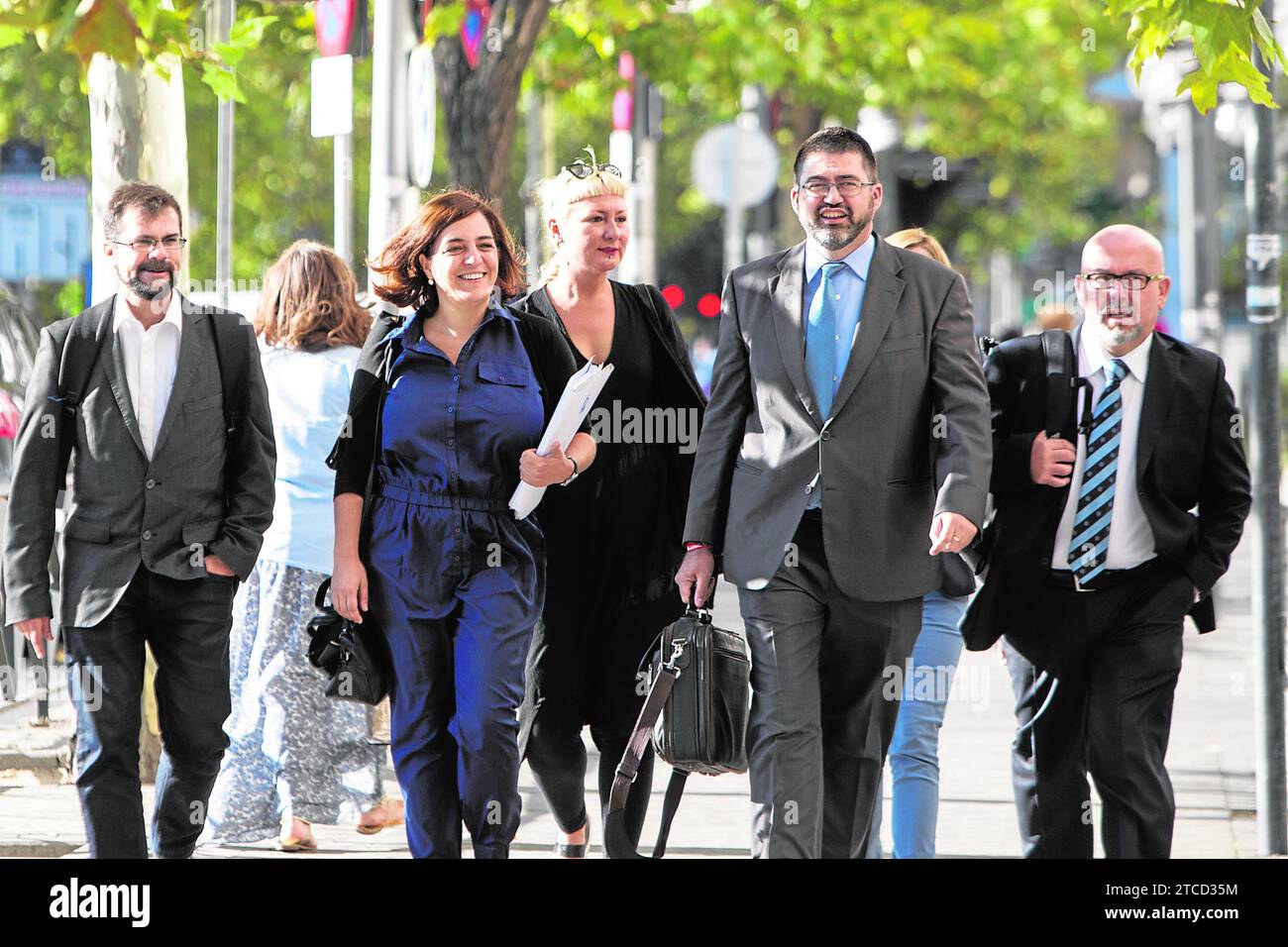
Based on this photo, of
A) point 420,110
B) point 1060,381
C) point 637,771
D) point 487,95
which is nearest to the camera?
point 1060,381

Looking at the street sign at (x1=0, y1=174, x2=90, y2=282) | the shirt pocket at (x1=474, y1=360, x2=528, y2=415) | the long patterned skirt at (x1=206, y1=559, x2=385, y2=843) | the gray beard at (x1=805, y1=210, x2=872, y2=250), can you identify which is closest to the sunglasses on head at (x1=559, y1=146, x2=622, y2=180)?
the shirt pocket at (x1=474, y1=360, x2=528, y2=415)

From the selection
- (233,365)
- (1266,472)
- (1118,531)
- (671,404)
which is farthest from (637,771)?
(1266,472)

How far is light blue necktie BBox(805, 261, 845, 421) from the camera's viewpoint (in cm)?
569

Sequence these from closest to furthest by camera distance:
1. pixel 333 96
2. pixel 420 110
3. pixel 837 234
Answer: pixel 837 234 < pixel 333 96 < pixel 420 110

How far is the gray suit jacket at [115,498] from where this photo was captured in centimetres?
575

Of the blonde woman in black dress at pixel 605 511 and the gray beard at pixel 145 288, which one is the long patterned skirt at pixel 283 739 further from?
the gray beard at pixel 145 288

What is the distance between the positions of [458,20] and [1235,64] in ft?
21.4

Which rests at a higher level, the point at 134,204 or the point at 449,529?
the point at 134,204

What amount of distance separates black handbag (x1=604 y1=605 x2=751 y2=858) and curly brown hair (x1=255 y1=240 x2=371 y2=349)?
2.22 m

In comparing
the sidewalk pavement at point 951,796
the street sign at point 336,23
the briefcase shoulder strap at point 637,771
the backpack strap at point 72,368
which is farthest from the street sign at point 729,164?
the backpack strap at point 72,368

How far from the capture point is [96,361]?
5.85m

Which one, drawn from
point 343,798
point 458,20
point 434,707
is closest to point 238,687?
point 343,798

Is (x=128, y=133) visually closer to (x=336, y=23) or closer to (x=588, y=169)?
(x=336, y=23)

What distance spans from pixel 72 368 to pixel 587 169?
166 cm
